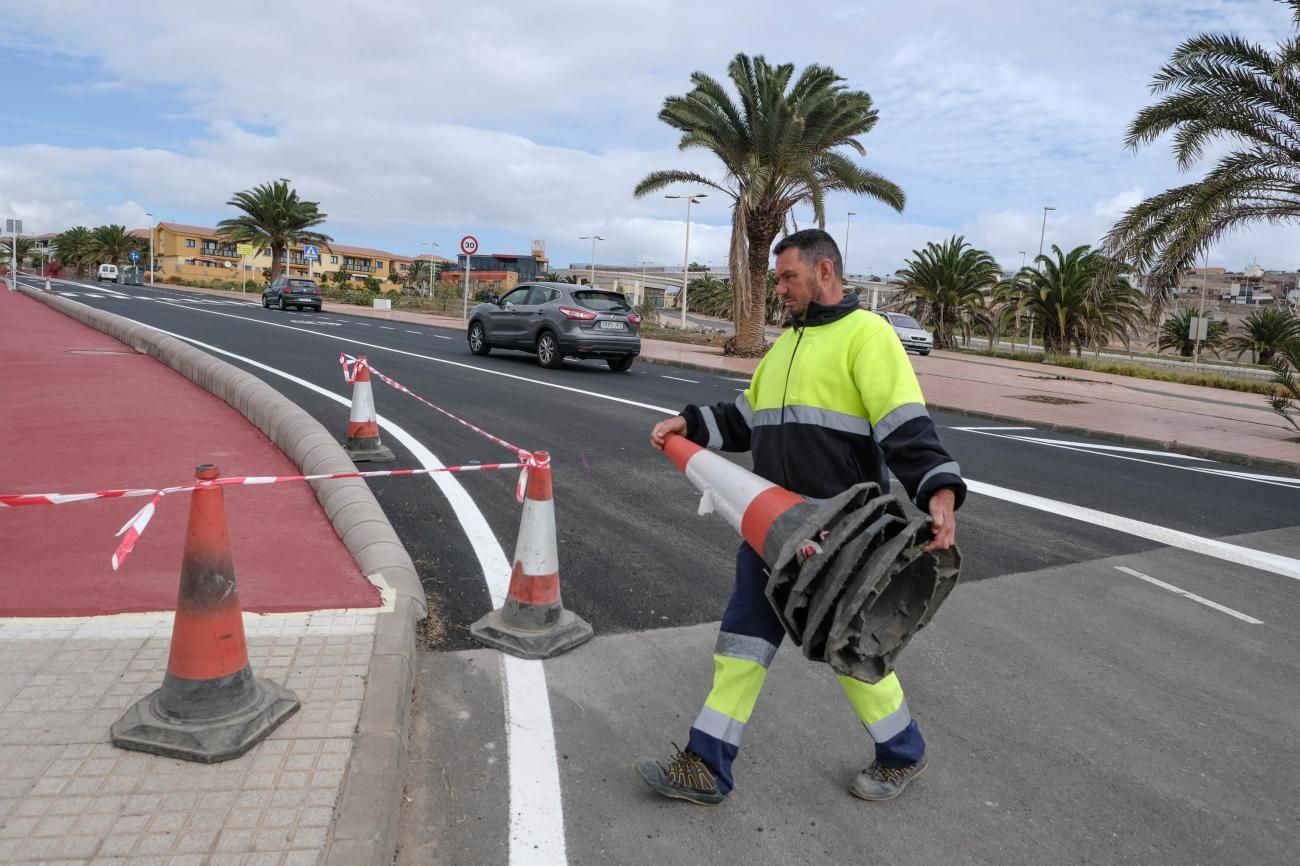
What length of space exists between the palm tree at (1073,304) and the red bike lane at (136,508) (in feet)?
105

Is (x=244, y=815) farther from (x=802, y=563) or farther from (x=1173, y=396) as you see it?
(x=1173, y=396)

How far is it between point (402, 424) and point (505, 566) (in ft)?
16.1

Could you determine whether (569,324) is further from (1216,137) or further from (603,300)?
(1216,137)

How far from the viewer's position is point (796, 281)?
310 cm

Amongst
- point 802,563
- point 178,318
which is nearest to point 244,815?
point 802,563

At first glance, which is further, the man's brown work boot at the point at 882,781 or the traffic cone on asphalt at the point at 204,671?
the man's brown work boot at the point at 882,781

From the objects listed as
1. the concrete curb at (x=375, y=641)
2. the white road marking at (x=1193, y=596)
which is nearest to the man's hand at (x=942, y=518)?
the concrete curb at (x=375, y=641)

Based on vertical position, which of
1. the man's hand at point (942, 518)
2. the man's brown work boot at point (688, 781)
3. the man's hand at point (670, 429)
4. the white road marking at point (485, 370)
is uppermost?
the man's hand at point (670, 429)

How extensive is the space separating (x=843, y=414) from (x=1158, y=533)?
505 cm

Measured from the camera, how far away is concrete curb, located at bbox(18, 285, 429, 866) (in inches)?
102

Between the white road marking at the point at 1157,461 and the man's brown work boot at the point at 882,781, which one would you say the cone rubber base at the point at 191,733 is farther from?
the white road marking at the point at 1157,461

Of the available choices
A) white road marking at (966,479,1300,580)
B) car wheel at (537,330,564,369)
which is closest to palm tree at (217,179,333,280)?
car wheel at (537,330,564,369)

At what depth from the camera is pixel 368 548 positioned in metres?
4.78

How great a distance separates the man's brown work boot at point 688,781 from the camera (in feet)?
9.82
